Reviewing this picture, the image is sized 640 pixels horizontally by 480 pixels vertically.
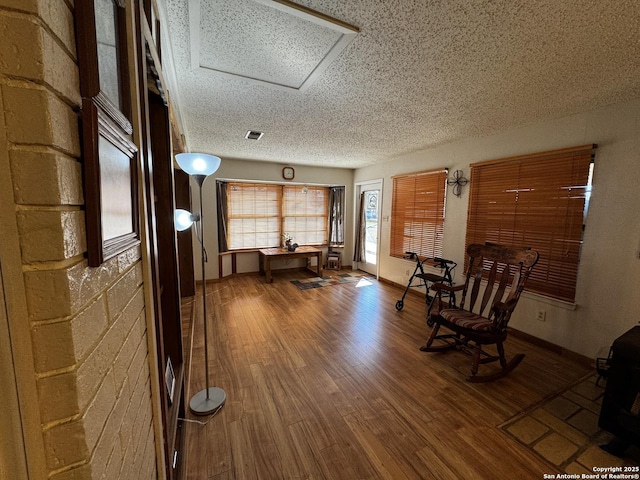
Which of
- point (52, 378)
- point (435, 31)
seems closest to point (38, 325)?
point (52, 378)

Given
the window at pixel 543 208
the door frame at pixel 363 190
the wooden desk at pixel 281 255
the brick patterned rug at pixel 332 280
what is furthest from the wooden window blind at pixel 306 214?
the window at pixel 543 208

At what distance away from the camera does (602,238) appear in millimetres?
2322

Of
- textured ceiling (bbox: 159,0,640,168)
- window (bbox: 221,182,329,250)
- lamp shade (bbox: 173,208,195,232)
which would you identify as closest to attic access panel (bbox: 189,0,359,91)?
textured ceiling (bbox: 159,0,640,168)

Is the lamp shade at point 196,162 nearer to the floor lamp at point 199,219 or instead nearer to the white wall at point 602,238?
the floor lamp at point 199,219

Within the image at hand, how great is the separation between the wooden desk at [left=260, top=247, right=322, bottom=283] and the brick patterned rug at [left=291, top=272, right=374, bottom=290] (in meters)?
0.29

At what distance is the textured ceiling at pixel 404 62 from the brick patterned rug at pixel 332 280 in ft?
9.11

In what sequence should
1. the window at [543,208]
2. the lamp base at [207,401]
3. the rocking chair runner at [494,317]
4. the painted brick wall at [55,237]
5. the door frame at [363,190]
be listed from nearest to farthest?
the painted brick wall at [55,237] < the lamp base at [207,401] < the rocking chair runner at [494,317] < the window at [543,208] < the door frame at [363,190]

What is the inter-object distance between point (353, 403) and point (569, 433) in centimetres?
138

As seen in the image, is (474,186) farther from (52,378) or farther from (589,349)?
(52,378)

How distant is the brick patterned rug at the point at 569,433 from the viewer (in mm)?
1483

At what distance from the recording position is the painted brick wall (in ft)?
1.13

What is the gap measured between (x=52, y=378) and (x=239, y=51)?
71.8 inches

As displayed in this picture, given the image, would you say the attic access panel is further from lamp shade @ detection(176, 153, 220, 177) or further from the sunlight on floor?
the sunlight on floor

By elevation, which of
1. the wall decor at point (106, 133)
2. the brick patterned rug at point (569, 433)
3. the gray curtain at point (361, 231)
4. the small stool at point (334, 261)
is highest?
the wall decor at point (106, 133)
